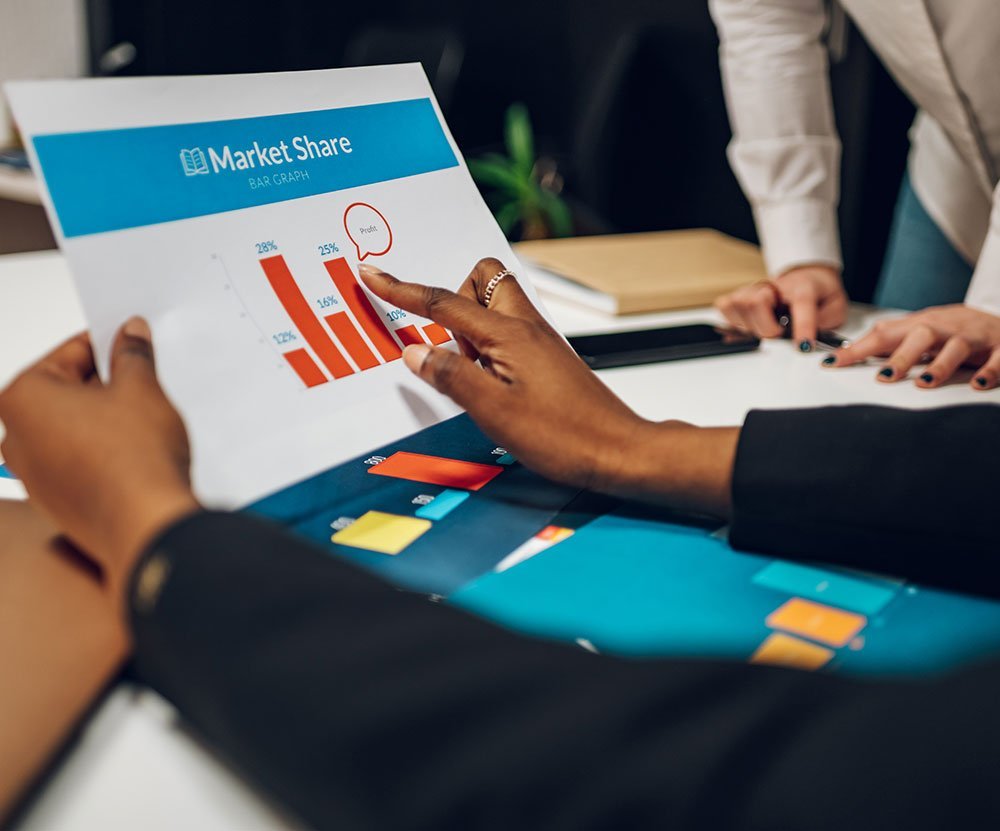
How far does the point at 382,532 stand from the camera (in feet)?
1.96

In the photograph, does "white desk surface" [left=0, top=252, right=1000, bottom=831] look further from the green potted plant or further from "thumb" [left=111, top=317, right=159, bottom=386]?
the green potted plant

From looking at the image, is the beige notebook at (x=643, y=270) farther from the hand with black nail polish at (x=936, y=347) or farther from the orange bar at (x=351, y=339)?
the orange bar at (x=351, y=339)

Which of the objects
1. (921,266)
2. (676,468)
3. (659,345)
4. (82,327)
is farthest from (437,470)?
(921,266)

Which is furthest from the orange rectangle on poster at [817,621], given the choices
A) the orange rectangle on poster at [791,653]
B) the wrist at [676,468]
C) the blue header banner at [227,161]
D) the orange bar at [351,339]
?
the blue header banner at [227,161]

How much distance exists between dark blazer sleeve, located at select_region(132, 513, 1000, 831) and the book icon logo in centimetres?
32

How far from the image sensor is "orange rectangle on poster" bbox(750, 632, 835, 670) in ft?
1.56

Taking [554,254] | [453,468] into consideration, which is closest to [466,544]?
[453,468]

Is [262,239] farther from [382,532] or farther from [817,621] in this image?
[817,621]

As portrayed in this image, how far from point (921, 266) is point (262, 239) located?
1.15 meters

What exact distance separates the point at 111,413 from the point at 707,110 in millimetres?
2767

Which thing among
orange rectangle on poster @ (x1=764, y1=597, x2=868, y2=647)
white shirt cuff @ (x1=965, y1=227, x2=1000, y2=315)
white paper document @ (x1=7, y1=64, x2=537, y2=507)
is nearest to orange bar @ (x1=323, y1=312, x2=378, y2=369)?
white paper document @ (x1=7, y1=64, x2=537, y2=507)

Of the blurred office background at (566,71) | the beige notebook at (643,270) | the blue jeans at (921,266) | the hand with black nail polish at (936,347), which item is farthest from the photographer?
the blurred office background at (566,71)

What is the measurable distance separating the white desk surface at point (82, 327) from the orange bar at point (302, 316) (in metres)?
0.25

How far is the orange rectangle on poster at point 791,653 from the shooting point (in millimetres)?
476
